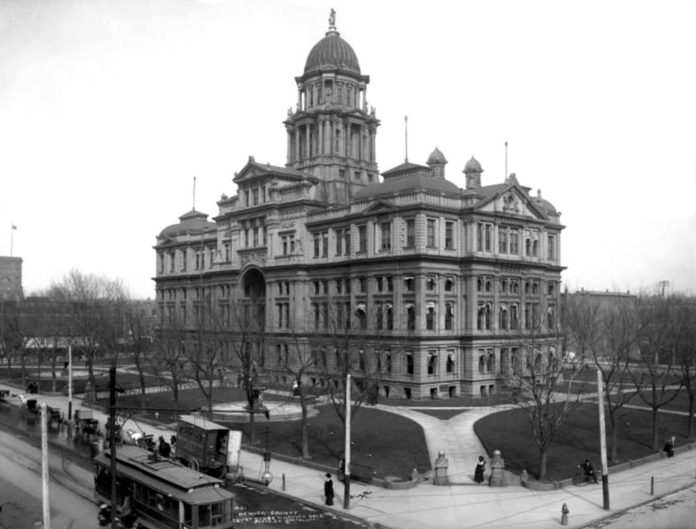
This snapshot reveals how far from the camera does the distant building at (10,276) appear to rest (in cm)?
18812

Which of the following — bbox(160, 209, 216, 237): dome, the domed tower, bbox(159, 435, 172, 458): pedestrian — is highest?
the domed tower

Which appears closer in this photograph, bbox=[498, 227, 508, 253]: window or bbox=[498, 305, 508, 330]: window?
bbox=[498, 305, 508, 330]: window

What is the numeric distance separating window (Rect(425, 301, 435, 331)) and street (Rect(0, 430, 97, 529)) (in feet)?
121

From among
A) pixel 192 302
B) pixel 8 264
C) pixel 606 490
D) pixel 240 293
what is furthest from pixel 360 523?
pixel 8 264

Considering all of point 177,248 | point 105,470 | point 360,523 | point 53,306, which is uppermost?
point 177,248

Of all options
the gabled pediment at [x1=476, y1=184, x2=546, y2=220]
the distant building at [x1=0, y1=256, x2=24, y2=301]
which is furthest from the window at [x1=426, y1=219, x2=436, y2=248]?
the distant building at [x1=0, y1=256, x2=24, y2=301]

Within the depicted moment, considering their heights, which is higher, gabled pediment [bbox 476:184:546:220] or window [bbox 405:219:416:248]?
gabled pediment [bbox 476:184:546:220]

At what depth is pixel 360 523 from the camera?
102ft

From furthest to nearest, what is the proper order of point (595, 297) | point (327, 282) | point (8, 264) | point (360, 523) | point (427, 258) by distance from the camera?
point (8, 264)
point (595, 297)
point (327, 282)
point (427, 258)
point (360, 523)

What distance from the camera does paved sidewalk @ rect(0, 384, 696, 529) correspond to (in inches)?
1230

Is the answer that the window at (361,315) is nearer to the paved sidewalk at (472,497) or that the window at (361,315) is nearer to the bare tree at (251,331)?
the bare tree at (251,331)

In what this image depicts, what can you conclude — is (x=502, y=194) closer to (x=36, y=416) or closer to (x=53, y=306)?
(x=36, y=416)

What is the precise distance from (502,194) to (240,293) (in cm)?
3765

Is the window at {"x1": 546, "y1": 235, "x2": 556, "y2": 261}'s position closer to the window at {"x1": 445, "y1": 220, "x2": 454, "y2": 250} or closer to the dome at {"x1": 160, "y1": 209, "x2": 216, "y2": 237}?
the window at {"x1": 445, "y1": 220, "x2": 454, "y2": 250}
